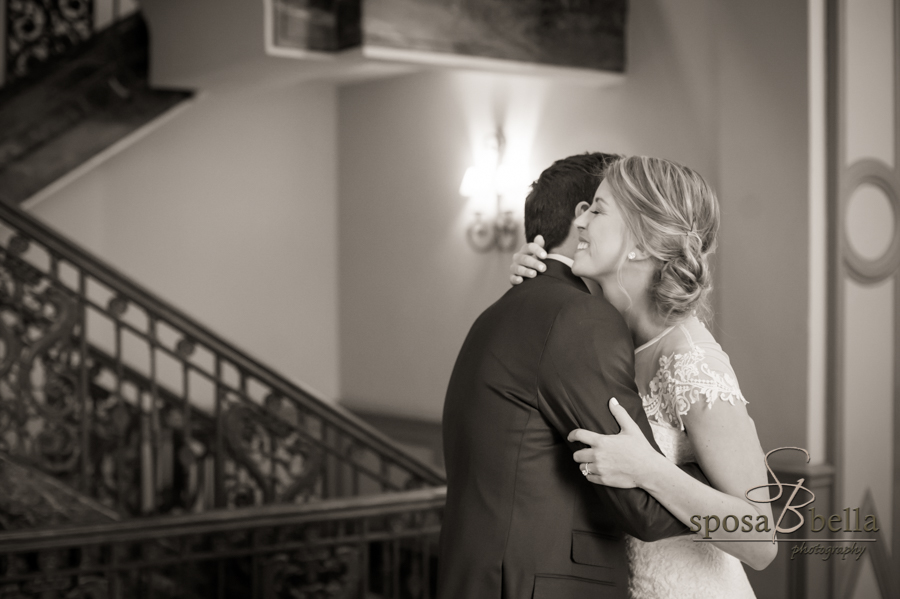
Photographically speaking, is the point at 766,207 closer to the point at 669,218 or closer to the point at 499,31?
the point at 499,31

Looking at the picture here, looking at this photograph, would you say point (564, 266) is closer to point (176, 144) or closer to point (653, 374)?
point (653, 374)

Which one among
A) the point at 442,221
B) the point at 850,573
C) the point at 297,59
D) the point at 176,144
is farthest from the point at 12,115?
the point at 850,573

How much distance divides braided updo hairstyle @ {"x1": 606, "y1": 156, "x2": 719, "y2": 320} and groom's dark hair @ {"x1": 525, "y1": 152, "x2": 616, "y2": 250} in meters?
0.11

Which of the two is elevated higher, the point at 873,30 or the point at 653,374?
the point at 873,30

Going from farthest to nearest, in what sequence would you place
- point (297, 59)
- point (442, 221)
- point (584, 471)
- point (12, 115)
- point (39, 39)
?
point (442, 221)
point (39, 39)
point (12, 115)
point (297, 59)
point (584, 471)

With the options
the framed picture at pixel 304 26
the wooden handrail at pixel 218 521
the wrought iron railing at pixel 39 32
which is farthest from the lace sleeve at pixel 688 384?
the wrought iron railing at pixel 39 32

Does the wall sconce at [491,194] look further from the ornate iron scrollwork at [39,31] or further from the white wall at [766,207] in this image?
the ornate iron scrollwork at [39,31]

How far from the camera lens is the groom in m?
1.86

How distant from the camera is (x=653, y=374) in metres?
2.13

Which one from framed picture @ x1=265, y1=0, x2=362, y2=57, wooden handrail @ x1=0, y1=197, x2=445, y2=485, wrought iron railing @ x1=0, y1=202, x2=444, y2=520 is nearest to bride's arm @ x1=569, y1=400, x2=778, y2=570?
wrought iron railing @ x1=0, y1=202, x2=444, y2=520

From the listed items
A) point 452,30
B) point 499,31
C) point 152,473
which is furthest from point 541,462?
point 499,31

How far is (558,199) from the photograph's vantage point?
2.17 meters

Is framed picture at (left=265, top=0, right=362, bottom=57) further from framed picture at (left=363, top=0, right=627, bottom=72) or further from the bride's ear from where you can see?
the bride's ear

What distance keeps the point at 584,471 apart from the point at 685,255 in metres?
0.53
